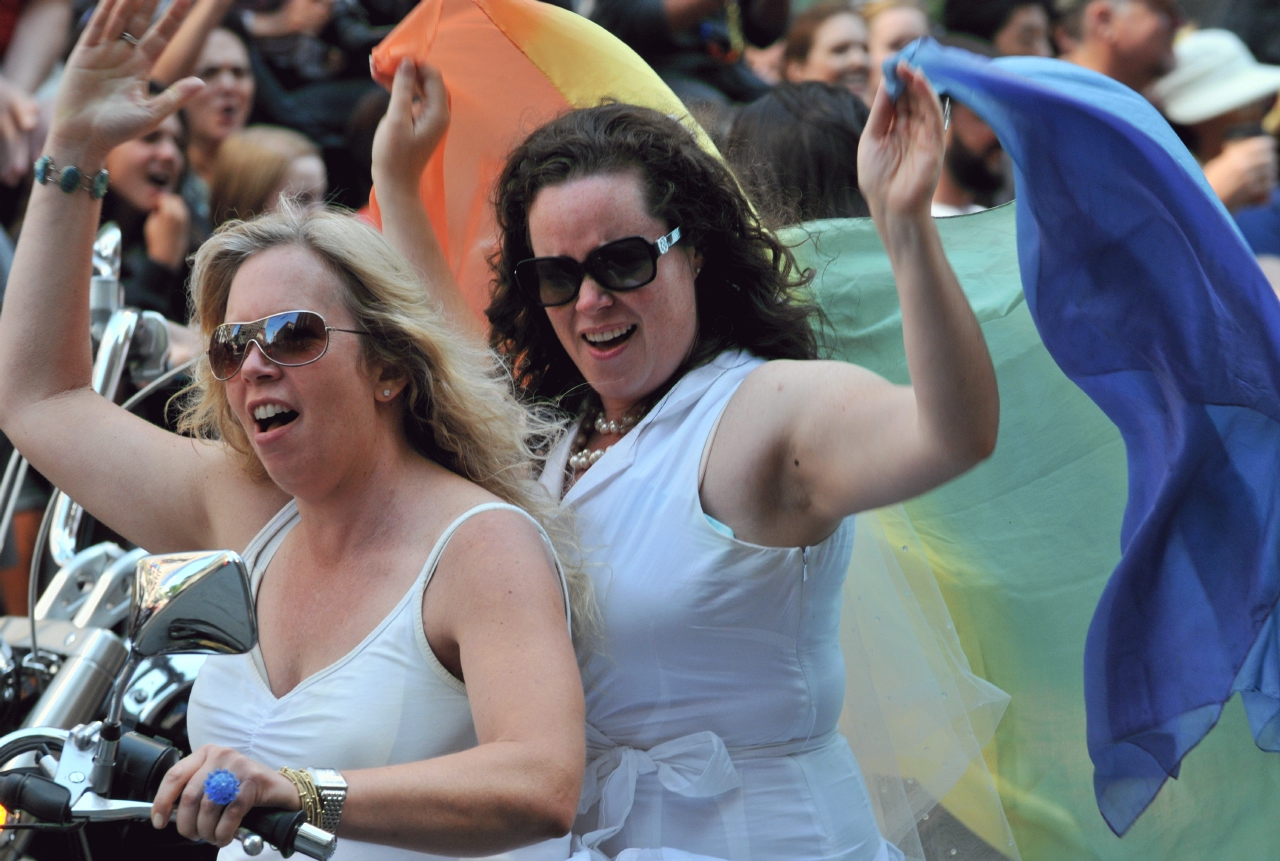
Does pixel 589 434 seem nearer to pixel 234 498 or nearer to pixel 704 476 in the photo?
pixel 704 476

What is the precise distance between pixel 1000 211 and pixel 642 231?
1.03m

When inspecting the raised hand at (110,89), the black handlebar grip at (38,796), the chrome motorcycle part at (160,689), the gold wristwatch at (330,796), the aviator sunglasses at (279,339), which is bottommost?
the chrome motorcycle part at (160,689)

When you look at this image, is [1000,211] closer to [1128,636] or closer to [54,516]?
[1128,636]

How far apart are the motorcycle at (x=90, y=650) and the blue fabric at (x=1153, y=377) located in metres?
1.59

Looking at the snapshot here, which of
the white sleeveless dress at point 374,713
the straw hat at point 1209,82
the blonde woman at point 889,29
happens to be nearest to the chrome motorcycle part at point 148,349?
the white sleeveless dress at point 374,713

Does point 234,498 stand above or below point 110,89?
below

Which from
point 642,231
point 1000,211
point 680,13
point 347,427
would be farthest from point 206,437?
point 680,13

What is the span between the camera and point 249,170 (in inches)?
188

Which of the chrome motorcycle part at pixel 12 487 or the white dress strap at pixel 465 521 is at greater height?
the white dress strap at pixel 465 521

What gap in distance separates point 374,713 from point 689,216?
1073 millimetres

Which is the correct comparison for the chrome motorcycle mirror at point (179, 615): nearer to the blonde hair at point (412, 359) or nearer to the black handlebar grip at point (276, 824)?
the black handlebar grip at point (276, 824)

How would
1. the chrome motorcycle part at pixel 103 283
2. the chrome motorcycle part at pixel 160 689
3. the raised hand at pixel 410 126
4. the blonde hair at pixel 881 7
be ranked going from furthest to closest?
the blonde hair at pixel 881 7 → the raised hand at pixel 410 126 → the chrome motorcycle part at pixel 103 283 → the chrome motorcycle part at pixel 160 689

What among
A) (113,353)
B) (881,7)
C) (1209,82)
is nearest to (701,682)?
(113,353)

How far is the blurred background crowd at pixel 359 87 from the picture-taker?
4789 mm
